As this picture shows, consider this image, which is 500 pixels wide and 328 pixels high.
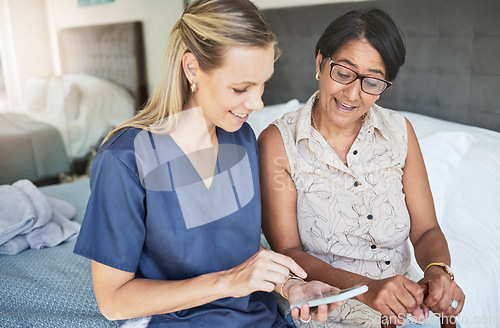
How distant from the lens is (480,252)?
144 centimetres

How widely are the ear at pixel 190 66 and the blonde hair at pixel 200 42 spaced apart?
0.01 metres

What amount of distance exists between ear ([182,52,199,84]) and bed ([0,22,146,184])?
8.26 feet

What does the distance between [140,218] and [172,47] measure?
39 cm

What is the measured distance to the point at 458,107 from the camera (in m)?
1.77

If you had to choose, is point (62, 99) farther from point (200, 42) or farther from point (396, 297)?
point (396, 297)

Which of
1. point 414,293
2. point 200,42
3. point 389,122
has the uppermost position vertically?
point 200,42

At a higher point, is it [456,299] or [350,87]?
[350,87]

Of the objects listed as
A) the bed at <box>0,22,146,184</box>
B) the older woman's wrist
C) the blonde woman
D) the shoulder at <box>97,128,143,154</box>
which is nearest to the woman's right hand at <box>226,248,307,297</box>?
the blonde woman

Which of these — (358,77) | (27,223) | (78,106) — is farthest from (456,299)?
(78,106)

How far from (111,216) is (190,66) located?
0.36m

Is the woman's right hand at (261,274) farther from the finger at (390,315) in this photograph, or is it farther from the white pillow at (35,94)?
the white pillow at (35,94)

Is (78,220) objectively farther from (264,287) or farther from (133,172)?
(264,287)

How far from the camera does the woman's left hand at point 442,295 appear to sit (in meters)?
0.96

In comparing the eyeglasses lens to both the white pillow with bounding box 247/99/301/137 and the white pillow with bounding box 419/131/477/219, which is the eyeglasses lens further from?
the white pillow with bounding box 247/99/301/137
